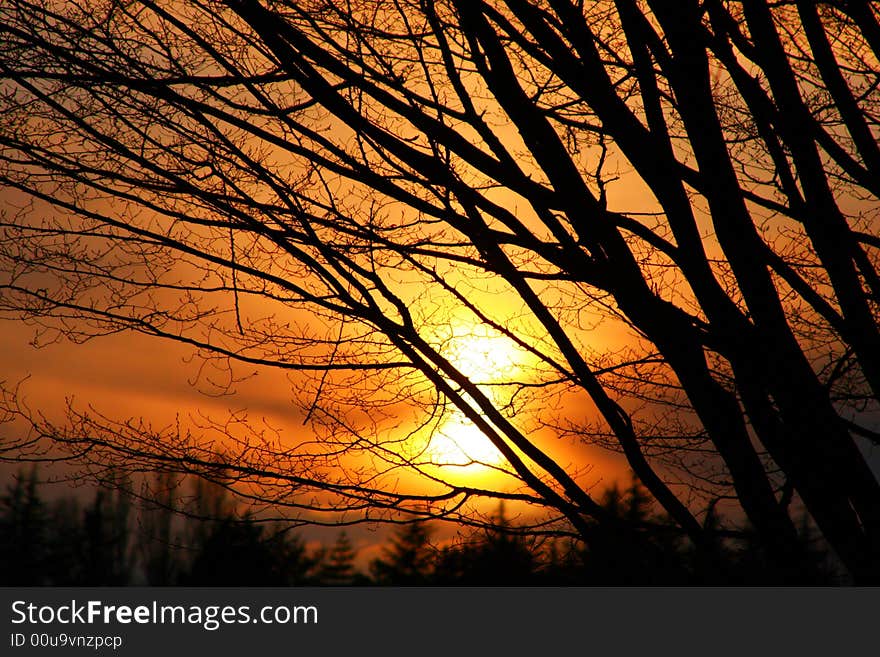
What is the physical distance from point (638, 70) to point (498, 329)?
1.82m

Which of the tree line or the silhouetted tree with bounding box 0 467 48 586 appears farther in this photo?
the silhouetted tree with bounding box 0 467 48 586

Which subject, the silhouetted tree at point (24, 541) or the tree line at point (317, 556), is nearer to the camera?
the tree line at point (317, 556)

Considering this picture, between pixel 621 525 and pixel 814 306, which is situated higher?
pixel 814 306

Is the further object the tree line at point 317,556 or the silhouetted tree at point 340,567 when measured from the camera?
the silhouetted tree at point 340,567

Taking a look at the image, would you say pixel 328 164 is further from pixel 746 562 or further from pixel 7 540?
pixel 7 540

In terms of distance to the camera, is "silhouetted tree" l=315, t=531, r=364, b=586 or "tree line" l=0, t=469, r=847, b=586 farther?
"silhouetted tree" l=315, t=531, r=364, b=586

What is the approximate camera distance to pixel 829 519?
3.83 metres

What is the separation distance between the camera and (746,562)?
4824mm

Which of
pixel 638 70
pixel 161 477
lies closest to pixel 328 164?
pixel 638 70

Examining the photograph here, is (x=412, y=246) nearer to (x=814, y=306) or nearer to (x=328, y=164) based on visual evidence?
(x=328, y=164)
